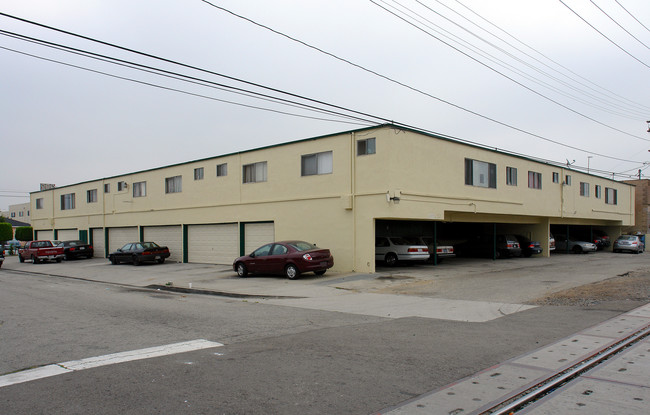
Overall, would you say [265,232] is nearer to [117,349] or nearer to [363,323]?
[363,323]

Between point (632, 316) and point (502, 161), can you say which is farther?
point (502, 161)

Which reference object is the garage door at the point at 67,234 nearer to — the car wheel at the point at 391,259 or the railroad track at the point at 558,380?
the car wheel at the point at 391,259

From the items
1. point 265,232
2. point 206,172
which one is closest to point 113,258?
point 206,172

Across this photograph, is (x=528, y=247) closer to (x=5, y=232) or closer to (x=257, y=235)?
(x=257, y=235)

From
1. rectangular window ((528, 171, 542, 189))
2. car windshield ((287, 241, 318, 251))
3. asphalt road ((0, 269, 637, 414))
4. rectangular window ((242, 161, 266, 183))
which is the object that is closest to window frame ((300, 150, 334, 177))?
rectangular window ((242, 161, 266, 183))

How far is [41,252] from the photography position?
30.3 m

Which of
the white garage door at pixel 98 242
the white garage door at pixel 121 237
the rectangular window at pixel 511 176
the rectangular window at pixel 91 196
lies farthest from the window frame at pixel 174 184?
the rectangular window at pixel 511 176

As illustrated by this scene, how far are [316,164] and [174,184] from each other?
12.2 meters

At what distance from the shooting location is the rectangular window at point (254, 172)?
78.4ft

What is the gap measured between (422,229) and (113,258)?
58.9 ft

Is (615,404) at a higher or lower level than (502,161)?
lower

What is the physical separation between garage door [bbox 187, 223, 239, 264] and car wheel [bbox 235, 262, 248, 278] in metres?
5.82

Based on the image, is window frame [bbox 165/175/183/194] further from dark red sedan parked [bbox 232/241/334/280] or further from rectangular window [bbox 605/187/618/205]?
rectangular window [bbox 605/187/618/205]

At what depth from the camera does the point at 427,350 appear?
6941mm
